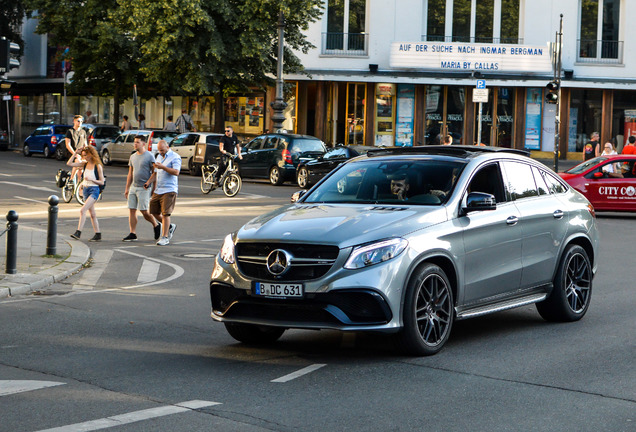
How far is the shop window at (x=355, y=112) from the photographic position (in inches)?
Answer: 1817

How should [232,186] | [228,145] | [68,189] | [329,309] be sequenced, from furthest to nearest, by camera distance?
[228,145]
[232,186]
[68,189]
[329,309]

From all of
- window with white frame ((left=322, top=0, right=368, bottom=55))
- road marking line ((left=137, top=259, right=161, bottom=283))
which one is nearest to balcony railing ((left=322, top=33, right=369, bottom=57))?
window with white frame ((left=322, top=0, right=368, bottom=55))

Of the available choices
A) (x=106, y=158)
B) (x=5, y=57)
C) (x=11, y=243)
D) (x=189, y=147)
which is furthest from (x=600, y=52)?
(x=11, y=243)

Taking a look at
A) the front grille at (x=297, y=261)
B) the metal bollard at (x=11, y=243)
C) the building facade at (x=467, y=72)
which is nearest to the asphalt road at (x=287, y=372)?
the front grille at (x=297, y=261)

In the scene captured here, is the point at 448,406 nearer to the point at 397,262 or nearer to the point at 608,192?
the point at 397,262

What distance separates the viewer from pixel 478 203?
8508mm

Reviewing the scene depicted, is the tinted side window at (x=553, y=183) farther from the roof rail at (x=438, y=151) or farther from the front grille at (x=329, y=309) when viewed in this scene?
the front grille at (x=329, y=309)

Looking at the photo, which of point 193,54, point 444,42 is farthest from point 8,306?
point 444,42

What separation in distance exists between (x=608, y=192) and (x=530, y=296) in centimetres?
1523

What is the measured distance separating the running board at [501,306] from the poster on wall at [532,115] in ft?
121

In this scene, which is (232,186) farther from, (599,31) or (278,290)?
(599,31)

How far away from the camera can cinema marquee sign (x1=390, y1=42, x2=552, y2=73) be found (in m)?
44.6

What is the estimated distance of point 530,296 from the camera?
30.8 feet

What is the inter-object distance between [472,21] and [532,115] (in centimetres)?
499
